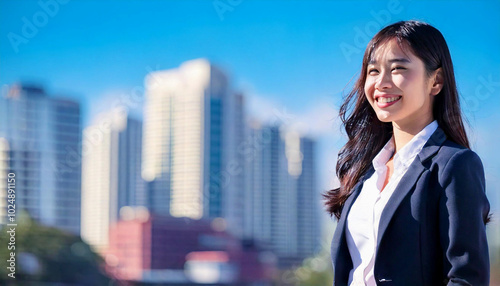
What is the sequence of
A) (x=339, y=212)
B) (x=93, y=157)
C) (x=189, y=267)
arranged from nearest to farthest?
Answer: (x=339, y=212)
(x=189, y=267)
(x=93, y=157)

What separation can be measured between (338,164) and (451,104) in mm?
150

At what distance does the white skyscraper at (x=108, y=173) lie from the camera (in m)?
29.5

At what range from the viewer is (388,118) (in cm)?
62

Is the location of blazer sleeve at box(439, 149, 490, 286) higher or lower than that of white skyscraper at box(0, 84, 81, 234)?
lower

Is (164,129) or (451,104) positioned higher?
(164,129)

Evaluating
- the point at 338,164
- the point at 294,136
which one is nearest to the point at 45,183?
the point at 294,136

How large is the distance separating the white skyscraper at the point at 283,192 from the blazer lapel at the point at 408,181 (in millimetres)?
29599

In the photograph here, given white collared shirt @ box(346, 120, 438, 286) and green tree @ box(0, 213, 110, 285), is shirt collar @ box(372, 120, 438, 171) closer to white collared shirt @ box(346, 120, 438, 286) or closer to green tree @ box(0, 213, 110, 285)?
white collared shirt @ box(346, 120, 438, 286)

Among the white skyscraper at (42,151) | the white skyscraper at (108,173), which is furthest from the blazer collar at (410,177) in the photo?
the white skyscraper at (108,173)

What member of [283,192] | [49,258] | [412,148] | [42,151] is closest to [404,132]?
[412,148]

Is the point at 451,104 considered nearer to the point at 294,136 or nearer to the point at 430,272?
the point at 430,272

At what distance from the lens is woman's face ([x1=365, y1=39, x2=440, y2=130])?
0.60 m

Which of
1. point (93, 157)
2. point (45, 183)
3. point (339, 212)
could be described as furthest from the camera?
point (93, 157)

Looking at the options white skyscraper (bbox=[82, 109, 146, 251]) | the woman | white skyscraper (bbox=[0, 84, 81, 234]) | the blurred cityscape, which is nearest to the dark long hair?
the woman
